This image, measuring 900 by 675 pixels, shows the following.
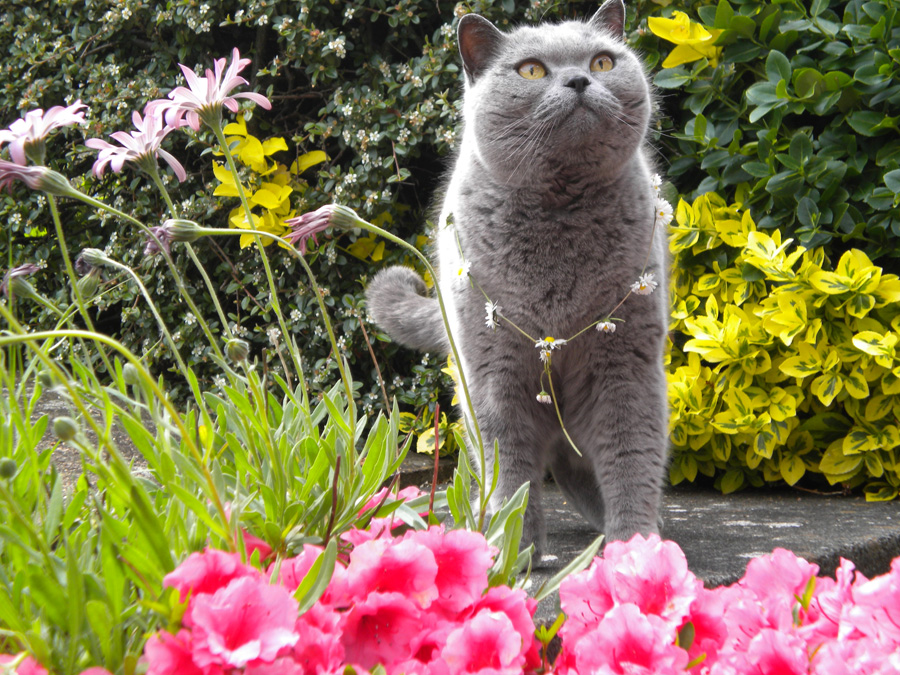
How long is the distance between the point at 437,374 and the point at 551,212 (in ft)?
3.77

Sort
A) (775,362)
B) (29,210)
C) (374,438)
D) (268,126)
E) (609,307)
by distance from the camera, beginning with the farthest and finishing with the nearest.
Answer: (29,210), (268,126), (775,362), (609,307), (374,438)

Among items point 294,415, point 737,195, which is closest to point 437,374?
point 737,195

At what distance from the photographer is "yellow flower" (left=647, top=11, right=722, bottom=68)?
205 cm

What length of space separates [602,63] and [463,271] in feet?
1.68

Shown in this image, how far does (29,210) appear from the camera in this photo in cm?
330

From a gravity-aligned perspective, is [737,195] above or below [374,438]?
above

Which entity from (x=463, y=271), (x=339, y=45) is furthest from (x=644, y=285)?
(x=339, y=45)

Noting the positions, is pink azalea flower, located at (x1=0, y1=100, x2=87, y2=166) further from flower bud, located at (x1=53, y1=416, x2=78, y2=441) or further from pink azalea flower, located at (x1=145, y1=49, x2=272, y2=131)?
flower bud, located at (x1=53, y1=416, x2=78, y2=441)

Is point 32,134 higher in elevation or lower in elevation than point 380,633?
higher

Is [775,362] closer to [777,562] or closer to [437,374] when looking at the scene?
[437,374]

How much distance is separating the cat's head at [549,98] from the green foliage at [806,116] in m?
0.60

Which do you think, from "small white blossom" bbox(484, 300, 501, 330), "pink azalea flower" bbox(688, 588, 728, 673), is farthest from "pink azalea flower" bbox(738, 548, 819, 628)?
"small white blossom" bbox(484, 300, 501, 330)

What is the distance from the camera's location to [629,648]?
0.73 meters

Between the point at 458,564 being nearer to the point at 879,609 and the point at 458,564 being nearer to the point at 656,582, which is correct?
the point at 656,582
